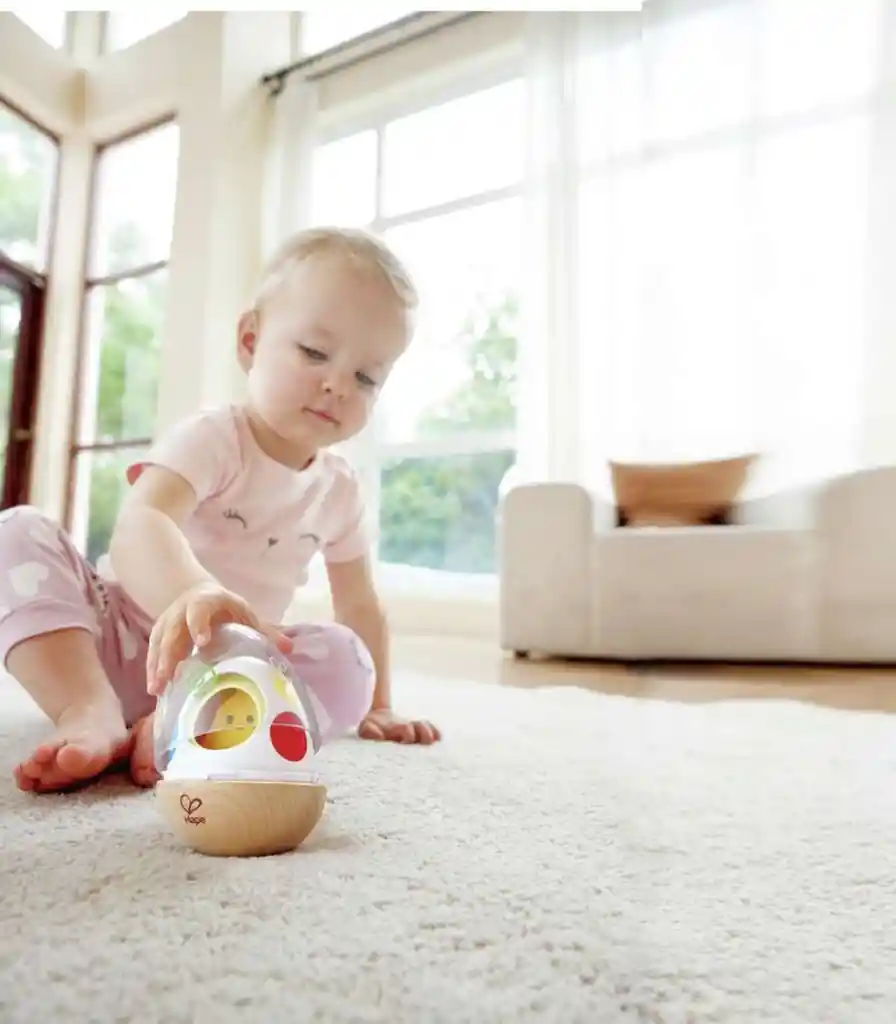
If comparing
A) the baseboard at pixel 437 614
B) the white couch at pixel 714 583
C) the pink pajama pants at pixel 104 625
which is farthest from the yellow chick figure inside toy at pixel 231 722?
the baseboard at pixel 437 614

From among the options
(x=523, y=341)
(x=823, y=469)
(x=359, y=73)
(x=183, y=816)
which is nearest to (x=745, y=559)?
(x=823, y=469)

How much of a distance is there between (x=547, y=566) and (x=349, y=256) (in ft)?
5.32

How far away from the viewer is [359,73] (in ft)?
13.3

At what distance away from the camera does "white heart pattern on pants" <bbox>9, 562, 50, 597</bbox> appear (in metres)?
0.78

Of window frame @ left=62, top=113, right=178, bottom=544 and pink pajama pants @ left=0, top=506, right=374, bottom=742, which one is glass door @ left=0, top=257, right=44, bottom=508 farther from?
pink pajama pants @ left=0, top=506, right=374, bottom=742

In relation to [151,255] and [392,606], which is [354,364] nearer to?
[392,606]

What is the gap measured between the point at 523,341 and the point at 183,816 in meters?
3.03

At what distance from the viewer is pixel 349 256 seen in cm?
90

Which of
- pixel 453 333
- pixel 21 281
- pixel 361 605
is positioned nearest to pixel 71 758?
pixel 361 605

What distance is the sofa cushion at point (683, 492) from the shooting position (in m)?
2.58

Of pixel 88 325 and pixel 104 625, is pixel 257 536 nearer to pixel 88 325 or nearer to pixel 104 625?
pixel 104 625

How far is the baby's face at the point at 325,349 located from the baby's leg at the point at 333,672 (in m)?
0.22

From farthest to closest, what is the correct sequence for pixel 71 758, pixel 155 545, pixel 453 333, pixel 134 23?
pixel 134 23 < pixel 453 333 < pixel 155 545 < pixel 71 758

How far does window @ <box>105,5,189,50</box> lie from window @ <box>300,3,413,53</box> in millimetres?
618
